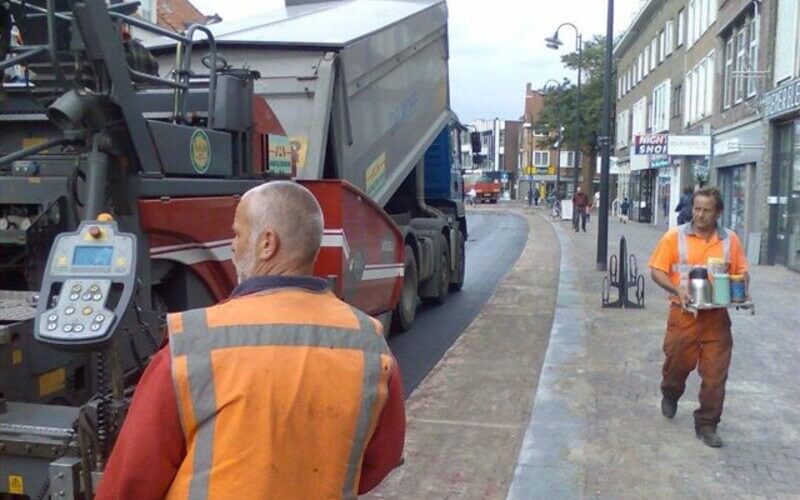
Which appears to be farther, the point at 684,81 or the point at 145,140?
the point at 684,81

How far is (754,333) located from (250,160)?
21.9 feet

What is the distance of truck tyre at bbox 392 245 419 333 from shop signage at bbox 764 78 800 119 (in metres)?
9.83

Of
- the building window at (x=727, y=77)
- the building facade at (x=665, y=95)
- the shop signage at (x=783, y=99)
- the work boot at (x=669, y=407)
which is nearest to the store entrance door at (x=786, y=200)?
the shop signage at (x=783, y=99)

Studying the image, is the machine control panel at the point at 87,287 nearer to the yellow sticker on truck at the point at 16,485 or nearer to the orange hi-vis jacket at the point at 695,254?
the yellow sticker on truck at the point at 16,485

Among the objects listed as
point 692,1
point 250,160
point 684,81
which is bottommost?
point 250,160

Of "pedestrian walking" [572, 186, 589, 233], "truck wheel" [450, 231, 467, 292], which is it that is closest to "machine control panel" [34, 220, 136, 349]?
"truck wheel" [450, 231, 467, 292]

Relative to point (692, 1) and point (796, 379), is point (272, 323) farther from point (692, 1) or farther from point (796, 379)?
point (692, 1)

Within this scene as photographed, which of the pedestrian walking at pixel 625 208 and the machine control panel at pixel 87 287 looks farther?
the pedestrian walking at pixel 625 208

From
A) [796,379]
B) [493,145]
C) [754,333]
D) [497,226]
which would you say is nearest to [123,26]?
[796,379]

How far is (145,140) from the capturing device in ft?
14.5

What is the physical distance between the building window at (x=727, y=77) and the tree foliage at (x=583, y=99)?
1455 inches

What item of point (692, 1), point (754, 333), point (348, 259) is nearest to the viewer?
point (348, 259)

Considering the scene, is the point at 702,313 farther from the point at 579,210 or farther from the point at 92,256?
the point at 579,210

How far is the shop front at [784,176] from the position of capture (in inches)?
674
